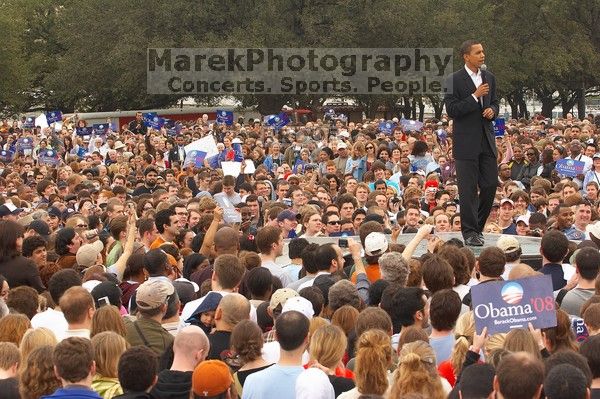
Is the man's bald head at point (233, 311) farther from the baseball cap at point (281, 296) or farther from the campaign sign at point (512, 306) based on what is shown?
the campaign sign at point (512, 306)

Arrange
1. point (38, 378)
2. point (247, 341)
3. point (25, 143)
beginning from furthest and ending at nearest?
point (25, 143), point (247, 341), point (38, 378)

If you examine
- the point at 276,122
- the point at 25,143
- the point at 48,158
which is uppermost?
the point at 48,158

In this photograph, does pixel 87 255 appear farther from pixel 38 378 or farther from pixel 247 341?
pixel 38 378

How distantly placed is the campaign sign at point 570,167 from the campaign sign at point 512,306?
1161 cm

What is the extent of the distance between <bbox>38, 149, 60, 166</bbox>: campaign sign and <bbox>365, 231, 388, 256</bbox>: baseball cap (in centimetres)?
1691

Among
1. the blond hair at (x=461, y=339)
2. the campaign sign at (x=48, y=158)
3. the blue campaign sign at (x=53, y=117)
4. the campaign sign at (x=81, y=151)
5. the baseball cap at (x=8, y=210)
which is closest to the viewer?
the blond hair at (x=461, y=339)

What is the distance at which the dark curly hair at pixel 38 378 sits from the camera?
23.2 ft

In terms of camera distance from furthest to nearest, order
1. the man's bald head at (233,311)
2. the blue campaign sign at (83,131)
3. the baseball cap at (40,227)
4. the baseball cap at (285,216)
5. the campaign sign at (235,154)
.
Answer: the blue campaign sign at (83,131) → the campaign sign at (235,154) → the baseball cap at (285,216) → the baseball cap at (40,227) → the man's bald head at (233,311)

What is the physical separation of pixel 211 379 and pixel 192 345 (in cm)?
47

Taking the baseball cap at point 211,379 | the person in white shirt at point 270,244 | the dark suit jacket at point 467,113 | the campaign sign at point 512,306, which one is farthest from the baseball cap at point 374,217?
the baseball cap at point 211,379

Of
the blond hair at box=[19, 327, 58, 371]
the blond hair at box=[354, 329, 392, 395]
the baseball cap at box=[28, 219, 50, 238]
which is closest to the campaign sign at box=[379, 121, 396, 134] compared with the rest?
the baseball cap at box=[28, 219, 50, 238]

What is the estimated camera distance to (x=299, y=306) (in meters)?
8.17

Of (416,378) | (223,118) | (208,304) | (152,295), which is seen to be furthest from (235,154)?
(416,378)

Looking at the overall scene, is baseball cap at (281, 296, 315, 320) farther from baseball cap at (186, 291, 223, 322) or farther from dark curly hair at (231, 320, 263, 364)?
baseball cap at (186, 291, 223, 322)
